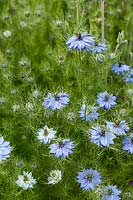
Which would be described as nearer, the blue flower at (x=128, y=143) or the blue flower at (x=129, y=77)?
the blue flower at (x=128, y=143)

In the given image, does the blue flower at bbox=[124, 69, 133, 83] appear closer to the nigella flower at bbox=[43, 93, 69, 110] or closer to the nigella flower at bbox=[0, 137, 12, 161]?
the nigella flower at bbox=[43, 93, 69, 110]

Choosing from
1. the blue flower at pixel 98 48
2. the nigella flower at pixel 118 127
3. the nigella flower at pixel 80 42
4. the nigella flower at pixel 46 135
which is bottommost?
the nigella flower at pixel 46 135

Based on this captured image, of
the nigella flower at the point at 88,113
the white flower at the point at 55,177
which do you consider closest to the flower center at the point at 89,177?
the white flower at the point at 55,177

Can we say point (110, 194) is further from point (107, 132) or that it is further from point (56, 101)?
point (56, 101)

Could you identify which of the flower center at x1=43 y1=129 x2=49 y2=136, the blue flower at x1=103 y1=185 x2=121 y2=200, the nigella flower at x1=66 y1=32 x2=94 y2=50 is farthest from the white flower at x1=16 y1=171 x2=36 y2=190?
the nigella flower at x1=66 y1=32 x2=94 y2=50

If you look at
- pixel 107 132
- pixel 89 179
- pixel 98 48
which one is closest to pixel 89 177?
pixel 89 179

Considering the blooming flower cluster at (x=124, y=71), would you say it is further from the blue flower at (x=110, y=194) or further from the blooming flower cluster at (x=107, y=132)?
the blue flower at (x=110, y=194)
